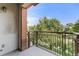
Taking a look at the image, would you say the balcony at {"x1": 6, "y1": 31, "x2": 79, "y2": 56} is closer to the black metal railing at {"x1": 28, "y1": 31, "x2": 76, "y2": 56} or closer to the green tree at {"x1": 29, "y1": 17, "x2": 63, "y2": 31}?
the black metal railing at {"x1": 28, "y1": 31, "x2": 76, "y2": 56}

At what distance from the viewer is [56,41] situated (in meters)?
3.85

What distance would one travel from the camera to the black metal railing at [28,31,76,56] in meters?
3.78

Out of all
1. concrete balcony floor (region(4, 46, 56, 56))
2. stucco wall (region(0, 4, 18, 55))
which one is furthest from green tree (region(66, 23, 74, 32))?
stucco wall (region(0, 4, 18, 55))

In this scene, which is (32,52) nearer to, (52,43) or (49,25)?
(52,43)

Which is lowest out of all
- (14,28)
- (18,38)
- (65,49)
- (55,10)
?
(65,49)

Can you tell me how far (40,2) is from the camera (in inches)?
135

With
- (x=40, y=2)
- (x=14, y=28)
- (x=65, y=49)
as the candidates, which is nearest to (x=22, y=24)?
(x=14, y=28)

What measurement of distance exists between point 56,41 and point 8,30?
4.35 feet

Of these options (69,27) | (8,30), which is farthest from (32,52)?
(69,27)

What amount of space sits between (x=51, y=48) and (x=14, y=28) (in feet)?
3.60

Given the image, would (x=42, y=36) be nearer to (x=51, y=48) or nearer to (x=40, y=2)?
(x=51, y=48)

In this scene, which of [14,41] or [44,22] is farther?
[14,41]

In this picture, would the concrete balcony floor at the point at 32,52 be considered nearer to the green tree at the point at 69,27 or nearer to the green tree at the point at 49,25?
the green tree at the point at 49,25

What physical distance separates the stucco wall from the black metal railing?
0.49 metres
